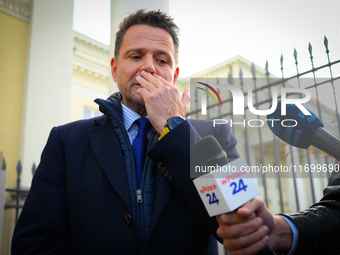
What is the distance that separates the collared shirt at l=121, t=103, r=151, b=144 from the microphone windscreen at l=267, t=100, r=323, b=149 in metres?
0.73

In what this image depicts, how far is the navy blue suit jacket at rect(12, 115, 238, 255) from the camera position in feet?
4.43

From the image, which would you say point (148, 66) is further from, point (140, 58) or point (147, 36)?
point (147, 36)

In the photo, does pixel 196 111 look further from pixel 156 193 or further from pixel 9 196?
pixel 9 196

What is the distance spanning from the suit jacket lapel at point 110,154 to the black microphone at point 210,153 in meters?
0.61

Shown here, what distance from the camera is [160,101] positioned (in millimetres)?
1556

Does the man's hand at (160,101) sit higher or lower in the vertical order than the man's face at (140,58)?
lower

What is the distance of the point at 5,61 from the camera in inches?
265

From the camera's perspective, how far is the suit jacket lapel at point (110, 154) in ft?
4.96

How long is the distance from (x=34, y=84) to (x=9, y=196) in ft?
8.07

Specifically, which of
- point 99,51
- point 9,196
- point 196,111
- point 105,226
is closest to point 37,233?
point 105,226

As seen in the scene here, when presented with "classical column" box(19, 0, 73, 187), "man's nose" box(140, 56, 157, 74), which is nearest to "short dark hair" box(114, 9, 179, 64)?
"man's nose" box(140, 56, 157, 74)

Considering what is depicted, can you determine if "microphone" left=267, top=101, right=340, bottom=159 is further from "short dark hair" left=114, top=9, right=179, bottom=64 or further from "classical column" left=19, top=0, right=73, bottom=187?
"classical column" left=19, top=0, right=73, bottom=187

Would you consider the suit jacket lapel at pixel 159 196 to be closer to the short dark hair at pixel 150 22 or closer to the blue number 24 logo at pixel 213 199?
the blue number 24 logo at pixel 213 199

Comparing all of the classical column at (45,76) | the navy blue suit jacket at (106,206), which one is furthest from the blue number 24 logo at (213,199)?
the classical column at (45,76)
